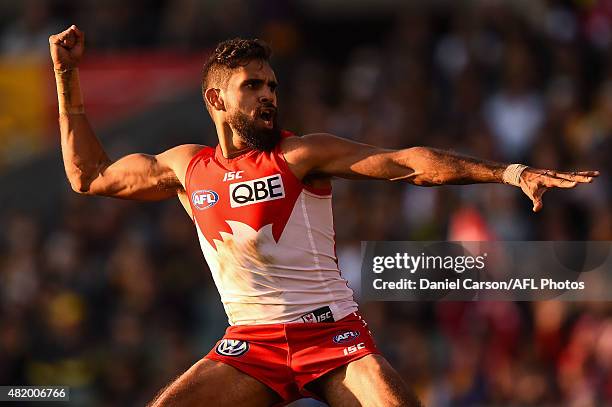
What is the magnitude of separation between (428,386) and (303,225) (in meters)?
4.69

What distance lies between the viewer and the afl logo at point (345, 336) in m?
7.50

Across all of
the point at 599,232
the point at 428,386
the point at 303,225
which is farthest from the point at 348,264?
the point at 303,225

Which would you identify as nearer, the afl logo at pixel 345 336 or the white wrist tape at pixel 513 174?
the white wrist tape at pixel 513 174

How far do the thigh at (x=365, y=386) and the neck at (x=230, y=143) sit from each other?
1.43 metres

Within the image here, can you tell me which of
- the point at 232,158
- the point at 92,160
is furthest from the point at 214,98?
the point at 92,160

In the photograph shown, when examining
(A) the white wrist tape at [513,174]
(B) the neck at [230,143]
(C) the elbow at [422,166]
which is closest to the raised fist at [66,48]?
(B) the neck at [230,143]

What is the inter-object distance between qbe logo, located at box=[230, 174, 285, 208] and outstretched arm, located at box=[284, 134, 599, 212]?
0.14 meters

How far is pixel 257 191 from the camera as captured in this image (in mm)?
7582

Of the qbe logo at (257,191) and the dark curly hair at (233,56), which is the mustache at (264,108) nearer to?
the dark curly hair at (233,56)

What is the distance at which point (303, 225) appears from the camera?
7.57 meters

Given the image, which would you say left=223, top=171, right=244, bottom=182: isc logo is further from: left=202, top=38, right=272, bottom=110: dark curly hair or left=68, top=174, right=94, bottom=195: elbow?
left=68, top=174, right=94, bottom=195: elbow

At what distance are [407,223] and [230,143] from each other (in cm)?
558

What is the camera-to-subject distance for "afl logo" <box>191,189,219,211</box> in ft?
25.3

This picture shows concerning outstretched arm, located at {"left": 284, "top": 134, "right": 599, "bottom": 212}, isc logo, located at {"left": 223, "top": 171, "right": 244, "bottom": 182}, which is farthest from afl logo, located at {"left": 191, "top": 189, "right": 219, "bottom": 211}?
outstretched arm, located at {"left": 284, "top": 134, "right": 599, "bottom": 212}
